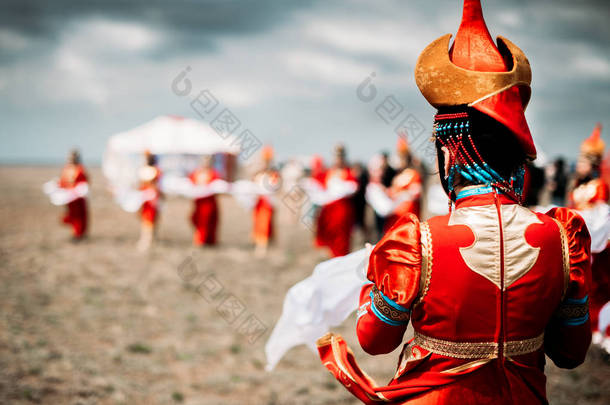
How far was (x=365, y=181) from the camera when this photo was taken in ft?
40.6

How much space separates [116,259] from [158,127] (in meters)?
13.8

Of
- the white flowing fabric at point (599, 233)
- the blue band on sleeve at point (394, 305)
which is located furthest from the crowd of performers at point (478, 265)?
the white flowing fabric at point (599, 233)

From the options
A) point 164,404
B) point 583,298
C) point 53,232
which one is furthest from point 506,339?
point 53,232

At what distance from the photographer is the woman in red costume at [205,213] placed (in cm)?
1109

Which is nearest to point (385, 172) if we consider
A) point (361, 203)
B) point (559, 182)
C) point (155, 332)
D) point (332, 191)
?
point (332, 191)

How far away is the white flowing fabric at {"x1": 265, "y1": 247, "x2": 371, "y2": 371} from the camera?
2.05 m

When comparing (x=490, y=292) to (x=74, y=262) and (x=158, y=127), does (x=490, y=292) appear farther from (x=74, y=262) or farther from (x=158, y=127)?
(x=158, y=127)

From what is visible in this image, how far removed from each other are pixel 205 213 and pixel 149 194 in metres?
1.31

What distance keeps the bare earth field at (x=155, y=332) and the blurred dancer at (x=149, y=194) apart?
1.40 ft

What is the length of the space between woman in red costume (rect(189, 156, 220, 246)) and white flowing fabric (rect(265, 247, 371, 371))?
904 centimetres

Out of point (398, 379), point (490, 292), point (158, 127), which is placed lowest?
point (398, 379)

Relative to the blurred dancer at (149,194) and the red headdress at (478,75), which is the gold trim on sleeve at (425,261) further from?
the blurred dancer at (149,194)

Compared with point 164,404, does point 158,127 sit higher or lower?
higher

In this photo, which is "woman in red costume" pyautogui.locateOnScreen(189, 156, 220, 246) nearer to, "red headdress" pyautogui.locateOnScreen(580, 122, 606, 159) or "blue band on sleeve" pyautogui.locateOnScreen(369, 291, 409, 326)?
"red headdress" pyautogui.locateOnScreen(580, 122, 606, 159)
